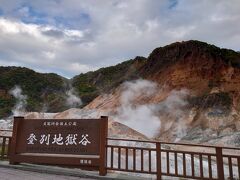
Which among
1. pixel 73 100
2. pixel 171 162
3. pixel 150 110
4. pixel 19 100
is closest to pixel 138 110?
pixel 150 110

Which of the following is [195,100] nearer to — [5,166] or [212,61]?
[212,61]

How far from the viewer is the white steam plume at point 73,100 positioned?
4088 centimetres

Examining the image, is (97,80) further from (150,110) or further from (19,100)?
(150,110)

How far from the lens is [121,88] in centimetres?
3117

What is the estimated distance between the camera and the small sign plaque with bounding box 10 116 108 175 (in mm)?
7168

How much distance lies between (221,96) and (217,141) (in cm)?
645

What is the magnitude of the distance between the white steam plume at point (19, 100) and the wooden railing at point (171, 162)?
31382 mm

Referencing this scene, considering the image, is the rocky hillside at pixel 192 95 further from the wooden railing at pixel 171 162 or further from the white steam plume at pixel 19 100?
the white steam plume at pixel 19 100

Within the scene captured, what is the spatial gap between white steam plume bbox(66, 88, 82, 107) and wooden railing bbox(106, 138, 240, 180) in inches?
1022

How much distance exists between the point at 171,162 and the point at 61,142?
21.2 feet

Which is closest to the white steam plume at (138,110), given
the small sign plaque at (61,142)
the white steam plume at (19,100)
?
the small sign plaque at (61,142)

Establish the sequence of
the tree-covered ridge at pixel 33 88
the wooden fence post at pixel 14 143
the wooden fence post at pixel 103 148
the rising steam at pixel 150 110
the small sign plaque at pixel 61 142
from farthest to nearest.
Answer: the tree-covered ridge at pixel 33 88 < the rising steam at pixel 150 110 < the wooden fence post at pixel 14 143 < the small sign plaque at pixel 61 142 < the wooden fence post at pixel 103 148

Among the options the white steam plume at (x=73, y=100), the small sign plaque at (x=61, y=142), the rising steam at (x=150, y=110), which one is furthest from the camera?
the white steam plume at (x=73, y=100)

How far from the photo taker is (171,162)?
12422mm
